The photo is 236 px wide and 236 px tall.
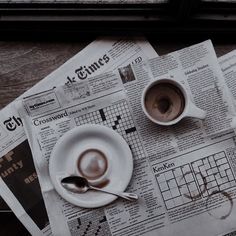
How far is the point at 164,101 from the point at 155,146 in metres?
0.07

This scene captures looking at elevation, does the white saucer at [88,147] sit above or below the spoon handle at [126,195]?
above

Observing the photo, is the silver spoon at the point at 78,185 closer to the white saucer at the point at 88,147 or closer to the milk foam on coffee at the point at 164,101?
the white saucer at the point at 88,147

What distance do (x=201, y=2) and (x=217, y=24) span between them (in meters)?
0.04

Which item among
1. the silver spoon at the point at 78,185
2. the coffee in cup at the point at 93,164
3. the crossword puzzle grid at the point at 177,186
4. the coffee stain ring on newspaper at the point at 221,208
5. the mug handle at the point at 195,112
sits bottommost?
the coffee stain ring on newspaper at the point at 221,208

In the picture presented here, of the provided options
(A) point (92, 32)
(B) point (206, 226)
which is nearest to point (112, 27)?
(A) point (92, 32)

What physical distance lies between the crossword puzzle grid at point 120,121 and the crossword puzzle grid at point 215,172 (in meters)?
0.09

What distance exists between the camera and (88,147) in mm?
678

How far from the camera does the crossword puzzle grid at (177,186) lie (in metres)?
0.67

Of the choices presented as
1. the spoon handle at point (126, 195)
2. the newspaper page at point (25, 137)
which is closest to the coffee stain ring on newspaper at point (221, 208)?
the spoon handle at point (126, 195)

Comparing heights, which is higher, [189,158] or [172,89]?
[172,89]

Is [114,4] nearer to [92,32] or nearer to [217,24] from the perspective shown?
[92,32]

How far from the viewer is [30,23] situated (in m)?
0.69

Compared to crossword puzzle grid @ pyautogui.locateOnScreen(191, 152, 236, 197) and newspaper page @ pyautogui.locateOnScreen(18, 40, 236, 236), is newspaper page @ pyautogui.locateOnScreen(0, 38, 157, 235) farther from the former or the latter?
crossword puzzle grid @ pyautogui.locateOnScreen(191, 152, 236, 197)

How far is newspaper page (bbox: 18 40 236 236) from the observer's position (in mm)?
668
